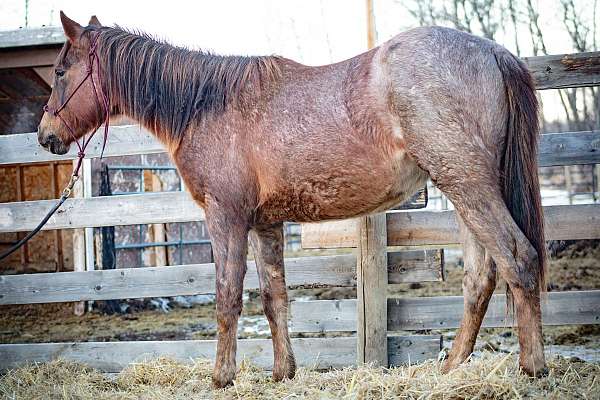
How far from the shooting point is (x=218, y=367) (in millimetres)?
3791

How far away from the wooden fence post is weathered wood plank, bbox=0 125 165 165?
208 cm

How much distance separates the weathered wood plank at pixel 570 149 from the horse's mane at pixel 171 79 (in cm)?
215

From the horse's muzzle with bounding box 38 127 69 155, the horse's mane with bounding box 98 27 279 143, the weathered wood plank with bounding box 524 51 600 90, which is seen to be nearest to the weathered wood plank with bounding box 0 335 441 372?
the horse's muzzle with bounding box 38 127 69 155

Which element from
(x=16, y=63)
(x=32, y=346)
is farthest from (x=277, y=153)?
(x=16, y=63)

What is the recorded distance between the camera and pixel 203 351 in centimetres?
484

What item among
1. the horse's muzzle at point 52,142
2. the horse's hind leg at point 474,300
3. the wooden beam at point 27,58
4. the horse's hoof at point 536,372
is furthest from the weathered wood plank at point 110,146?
the wooden beam at point 27,58

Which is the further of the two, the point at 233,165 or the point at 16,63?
the point at 16,63

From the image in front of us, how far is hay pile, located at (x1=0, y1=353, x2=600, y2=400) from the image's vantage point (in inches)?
119

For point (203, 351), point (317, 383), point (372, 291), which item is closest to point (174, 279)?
point (203, 351)

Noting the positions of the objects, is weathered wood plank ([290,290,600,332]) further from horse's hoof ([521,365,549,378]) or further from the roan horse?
horse's hoof ([521,365,549,378])

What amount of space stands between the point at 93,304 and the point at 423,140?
6892 mm

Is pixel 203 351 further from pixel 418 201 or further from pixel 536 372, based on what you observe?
pixel 536 372

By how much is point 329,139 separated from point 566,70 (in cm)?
206

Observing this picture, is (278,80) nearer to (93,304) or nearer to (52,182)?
(93,304)
